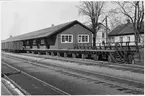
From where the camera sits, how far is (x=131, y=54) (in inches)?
658

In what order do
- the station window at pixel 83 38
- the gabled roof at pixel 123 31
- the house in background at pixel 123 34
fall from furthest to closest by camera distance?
the gabled roof at pixel 123 31 < the house in background at pixel 123 34 < the station window at pixel 83 38

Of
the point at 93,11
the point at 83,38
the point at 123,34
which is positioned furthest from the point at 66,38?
the point at 123,34

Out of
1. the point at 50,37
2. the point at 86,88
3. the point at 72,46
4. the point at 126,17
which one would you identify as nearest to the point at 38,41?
the point at 50,37

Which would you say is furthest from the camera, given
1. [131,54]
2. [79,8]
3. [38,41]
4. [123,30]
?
[123,30]

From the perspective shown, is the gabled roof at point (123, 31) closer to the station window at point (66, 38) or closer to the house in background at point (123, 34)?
the house in background at point (123, 34)

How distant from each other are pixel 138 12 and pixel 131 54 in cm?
1603

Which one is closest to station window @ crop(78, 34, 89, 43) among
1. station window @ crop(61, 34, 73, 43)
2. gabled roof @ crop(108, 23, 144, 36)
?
station window @ crop(61, 34, 73, 43)

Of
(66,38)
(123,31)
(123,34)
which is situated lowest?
(66,38)

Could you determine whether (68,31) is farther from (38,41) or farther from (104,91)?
(104,91)

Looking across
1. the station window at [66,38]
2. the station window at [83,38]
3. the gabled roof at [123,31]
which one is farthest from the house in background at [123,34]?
the station window at [66,38]

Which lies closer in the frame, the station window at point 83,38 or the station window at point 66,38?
the station window at point 66,38

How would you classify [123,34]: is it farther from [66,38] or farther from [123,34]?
[66,38]

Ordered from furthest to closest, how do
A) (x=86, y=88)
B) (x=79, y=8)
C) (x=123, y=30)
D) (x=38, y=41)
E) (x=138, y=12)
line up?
(x=123, y=30) < (x=79, y=8) < (x=38, y=41) < (x=138, y=12) < (x=86, y=88)

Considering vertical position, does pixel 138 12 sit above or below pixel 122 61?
above
